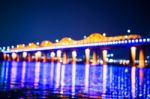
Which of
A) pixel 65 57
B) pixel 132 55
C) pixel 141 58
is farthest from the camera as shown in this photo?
pixel 65 57

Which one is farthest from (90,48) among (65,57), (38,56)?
(38,56)

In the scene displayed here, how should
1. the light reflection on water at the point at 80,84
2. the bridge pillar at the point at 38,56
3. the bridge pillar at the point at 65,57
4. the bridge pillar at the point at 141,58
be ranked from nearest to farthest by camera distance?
the light reflection on water at the point at 80,84, the bridge pillar at the point at 141,58, the bridge pillar at the point at 65,57, the bridge pillar at the point at 38,56

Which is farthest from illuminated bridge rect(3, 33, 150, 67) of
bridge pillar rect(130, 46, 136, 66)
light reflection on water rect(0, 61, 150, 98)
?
light reflection on water rect(0, 61, 150, 98)

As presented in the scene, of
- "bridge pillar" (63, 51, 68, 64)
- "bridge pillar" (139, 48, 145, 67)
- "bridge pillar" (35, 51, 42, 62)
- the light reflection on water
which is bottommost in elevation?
the light reflection on water

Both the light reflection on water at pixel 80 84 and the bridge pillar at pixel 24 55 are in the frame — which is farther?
the bridge pillar at pixel 24 55

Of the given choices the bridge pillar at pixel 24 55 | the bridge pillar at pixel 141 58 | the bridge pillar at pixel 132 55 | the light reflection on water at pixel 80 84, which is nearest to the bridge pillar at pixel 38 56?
the bridge pillar at pixel 24 55

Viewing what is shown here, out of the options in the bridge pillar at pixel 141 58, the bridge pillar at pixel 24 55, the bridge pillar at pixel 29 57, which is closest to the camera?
the bridge pillar at pixel 141 58

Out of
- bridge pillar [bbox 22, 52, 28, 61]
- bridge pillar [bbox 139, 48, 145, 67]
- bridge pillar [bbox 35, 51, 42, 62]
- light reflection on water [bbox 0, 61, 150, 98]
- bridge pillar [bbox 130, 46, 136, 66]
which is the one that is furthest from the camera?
bridge pillar [bbox 22, 52, 28, 61]

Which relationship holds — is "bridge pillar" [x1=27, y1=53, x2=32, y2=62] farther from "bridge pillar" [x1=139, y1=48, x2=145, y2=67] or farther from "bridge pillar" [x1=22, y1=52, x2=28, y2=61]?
"bridge pillar" [x1=139, y1=48, x2=145, y2=67]

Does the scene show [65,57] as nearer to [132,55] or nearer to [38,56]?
[38,56]

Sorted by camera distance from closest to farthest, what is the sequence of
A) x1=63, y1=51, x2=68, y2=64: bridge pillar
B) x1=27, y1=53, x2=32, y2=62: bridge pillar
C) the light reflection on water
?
1. the light reflection on water
2. x1=63, y1=51, x2=68, y2=64: bridge pillar
3. x1=27, y1=53, x2=32, y2=62: bridge pillar

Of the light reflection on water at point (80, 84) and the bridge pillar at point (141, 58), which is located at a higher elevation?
the bridge pillar at point (141, 58)

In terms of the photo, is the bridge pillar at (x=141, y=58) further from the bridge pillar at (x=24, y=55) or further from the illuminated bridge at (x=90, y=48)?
the bridge pillar at (x=24, y=55)

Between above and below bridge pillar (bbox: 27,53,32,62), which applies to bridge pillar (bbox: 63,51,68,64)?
below
